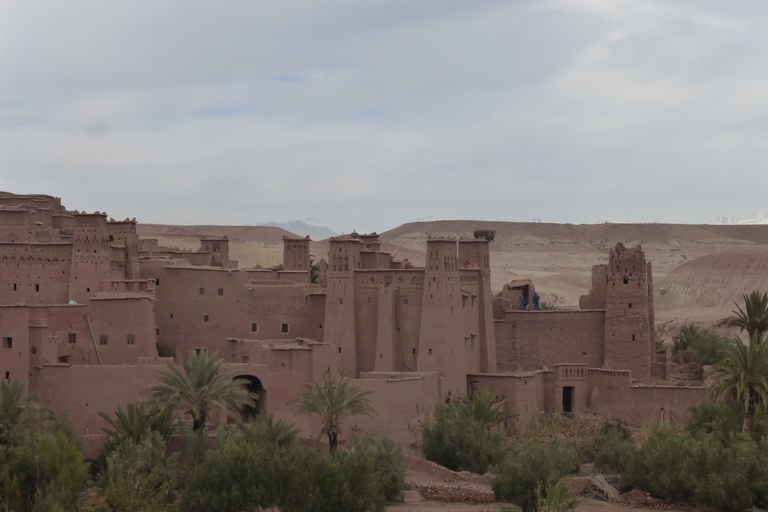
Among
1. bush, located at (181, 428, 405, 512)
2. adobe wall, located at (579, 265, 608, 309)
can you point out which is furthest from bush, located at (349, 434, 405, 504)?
adobe wall, located at (579, 265, 608, 309)

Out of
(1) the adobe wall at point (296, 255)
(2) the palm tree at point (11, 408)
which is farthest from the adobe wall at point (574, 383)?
(2) the palm tree at point (11, 408)

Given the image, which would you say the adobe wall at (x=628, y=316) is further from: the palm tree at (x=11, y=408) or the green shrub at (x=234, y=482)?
the palm tree at (x=11, y=408)

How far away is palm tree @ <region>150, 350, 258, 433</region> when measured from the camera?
38406mm

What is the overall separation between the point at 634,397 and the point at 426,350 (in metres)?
7.58

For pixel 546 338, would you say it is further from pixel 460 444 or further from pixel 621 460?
pixel 621 460

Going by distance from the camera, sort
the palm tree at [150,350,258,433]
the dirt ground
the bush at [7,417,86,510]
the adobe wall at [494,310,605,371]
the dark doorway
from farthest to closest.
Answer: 1. the adobe wall at [494,310,605,371]
2. the dark doorway
3. the palm tree at [150,350,258,433]
4. the dirt ground
5. the bush at [7,417,86,510]

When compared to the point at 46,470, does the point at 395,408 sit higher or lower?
higher

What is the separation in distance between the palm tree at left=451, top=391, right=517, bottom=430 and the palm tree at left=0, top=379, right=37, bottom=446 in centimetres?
1354

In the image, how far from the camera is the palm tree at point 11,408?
3544cm

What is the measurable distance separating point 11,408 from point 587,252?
11394cm

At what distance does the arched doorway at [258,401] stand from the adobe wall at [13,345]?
6743mm

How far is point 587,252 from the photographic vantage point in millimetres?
145625

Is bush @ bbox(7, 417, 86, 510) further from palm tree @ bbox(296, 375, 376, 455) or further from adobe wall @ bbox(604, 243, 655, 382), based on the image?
adobe wall @ bbox(604, 243, 655, 382)

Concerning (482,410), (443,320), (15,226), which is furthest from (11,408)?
(443,320)
